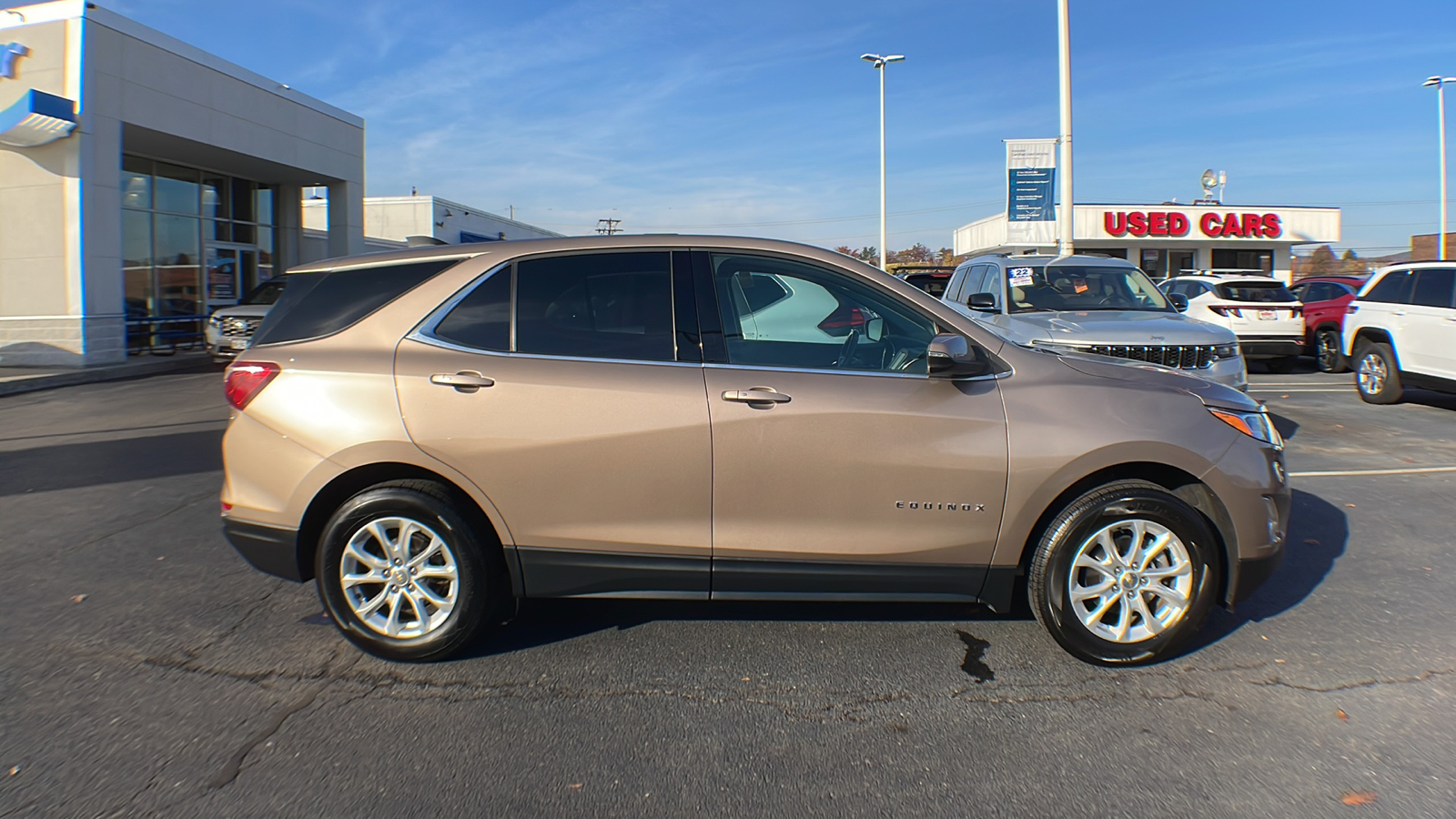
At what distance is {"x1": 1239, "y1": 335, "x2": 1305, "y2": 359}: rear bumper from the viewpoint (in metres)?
15.6

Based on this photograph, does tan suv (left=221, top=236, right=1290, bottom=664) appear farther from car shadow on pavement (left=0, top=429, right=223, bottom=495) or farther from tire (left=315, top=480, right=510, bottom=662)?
car shadow on pavement (left=0, top=429, right=223, bottom=495)

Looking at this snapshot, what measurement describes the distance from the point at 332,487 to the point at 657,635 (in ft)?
5.10

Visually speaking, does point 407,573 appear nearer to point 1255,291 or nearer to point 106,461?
point 106,461

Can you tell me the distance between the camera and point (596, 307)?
160 inches

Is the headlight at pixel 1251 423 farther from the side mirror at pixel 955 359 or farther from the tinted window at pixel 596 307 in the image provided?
the tinted window at pixel 596 307

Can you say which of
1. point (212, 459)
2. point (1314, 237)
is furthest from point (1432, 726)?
point (1314, 237)

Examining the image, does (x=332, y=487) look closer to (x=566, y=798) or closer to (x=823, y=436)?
(x=566, y=798)

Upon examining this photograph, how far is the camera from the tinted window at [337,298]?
13.5 ft

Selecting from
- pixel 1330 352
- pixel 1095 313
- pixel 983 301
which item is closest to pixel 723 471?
pixel 983 301

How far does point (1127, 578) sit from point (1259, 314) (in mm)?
14053

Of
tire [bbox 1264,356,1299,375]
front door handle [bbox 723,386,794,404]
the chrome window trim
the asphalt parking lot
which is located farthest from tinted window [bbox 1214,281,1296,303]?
the chrome window trim

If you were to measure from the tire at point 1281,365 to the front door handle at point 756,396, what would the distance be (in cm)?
1602

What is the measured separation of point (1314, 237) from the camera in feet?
126

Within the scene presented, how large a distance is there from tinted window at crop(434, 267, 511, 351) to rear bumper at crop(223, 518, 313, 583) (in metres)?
1.08
